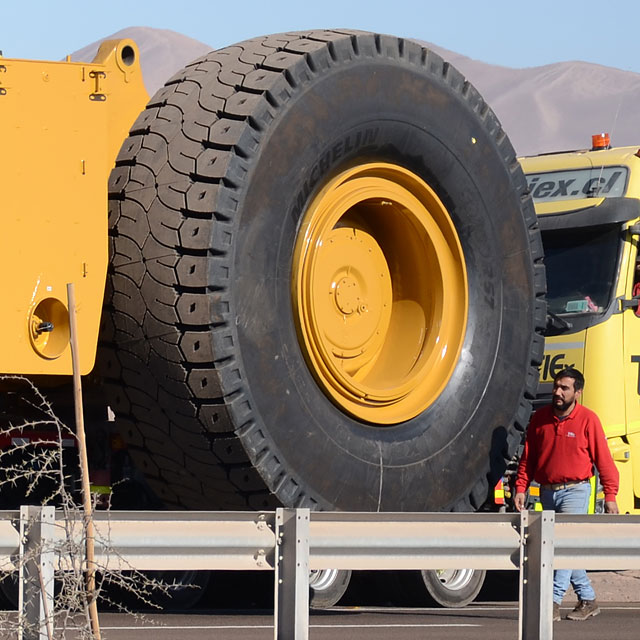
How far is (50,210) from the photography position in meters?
6.10

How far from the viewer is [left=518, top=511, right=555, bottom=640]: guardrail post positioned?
248 inches

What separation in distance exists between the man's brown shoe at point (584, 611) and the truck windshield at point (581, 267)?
80.7 inches

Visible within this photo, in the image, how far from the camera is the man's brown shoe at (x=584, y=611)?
8.88 meters

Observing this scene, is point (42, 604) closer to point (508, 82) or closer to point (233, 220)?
point (233, 220)

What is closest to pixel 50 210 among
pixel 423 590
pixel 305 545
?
pixel 305 545

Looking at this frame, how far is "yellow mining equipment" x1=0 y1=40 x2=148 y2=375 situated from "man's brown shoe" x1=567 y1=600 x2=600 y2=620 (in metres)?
3.97

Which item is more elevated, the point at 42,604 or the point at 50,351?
the point at 50,351

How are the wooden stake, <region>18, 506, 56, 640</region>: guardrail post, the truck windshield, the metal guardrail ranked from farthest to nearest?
A: the truck windshield
the metal guardrail
<region>18, 506, 56, 640</region>: guardrail post
the wooden stake

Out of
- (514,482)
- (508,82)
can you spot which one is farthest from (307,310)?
(508,82)

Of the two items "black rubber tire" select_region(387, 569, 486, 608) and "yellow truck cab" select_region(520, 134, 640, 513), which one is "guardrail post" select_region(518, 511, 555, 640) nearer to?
"black rubber tire" select_region(387, 569, 486, 608)

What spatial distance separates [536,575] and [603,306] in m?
3.95

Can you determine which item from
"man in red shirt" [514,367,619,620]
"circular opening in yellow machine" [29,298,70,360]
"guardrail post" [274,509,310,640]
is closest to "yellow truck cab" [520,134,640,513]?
"man in red shirt" [514,367,619,620]

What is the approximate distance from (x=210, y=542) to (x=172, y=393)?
0.74 metres

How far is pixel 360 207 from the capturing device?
727 centimetres
